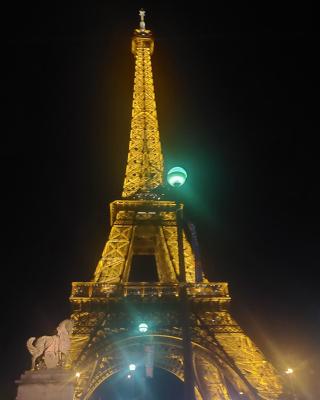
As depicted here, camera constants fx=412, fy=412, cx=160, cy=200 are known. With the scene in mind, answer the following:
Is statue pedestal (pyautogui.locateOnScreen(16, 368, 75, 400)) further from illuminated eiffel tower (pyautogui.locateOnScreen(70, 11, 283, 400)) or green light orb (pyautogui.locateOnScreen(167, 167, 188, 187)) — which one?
green light orb (pyautogui.locateOnScreen(167, 167, 188, 187))

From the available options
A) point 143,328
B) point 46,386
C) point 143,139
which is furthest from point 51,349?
point 143,139

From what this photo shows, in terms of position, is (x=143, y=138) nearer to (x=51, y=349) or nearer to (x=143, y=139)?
(x=143, y=139)

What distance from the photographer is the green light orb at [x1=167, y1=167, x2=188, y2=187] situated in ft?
25.4

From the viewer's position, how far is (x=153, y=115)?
35.9 m

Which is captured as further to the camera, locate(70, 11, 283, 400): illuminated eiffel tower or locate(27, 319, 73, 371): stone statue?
locate(70, 11, 283, 400): illuminated eiffel tower

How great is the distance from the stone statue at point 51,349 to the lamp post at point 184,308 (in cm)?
623

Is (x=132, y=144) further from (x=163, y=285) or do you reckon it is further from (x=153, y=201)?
(x=163, y=285)

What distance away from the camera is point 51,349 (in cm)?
1196

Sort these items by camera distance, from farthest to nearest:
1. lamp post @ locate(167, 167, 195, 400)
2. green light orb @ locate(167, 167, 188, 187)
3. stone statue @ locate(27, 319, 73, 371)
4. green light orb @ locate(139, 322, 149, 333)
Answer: green light orb @ locate(139, 322, 149, 333)
stone statue @ locate(27, 319, 73, 371)
green light orb @ locate(167, 167, 188, 187)
lamp post @ locate(167, 167, 195, 400)

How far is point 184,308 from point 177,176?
94.4 inches

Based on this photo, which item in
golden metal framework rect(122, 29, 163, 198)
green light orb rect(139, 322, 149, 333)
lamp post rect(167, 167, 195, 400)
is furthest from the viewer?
golden metal framework rect(122, 29, 163, 198)

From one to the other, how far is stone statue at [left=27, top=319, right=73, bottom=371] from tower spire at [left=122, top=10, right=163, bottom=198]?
16.5 m

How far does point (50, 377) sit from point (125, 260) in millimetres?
13155

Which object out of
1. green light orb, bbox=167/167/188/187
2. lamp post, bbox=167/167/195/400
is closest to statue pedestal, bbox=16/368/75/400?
lamp post, bbox=167/167/195/400
